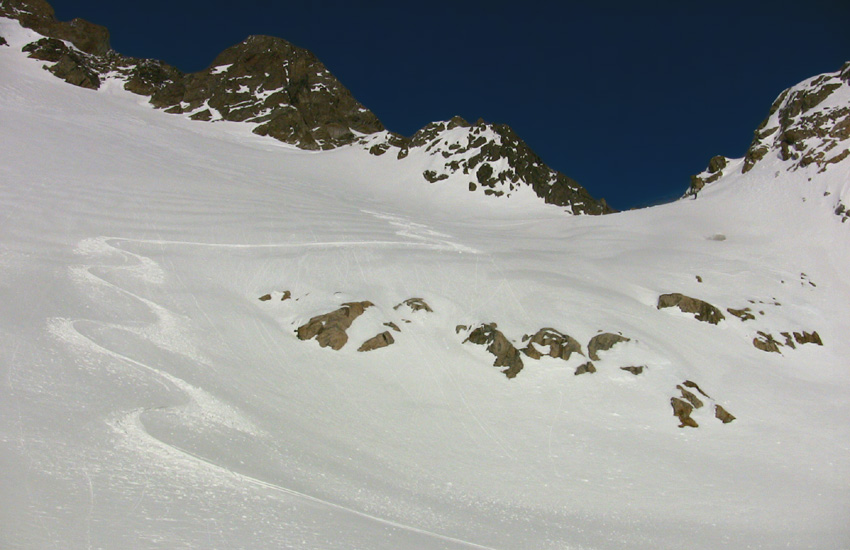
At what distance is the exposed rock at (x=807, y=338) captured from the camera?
75.3 ft

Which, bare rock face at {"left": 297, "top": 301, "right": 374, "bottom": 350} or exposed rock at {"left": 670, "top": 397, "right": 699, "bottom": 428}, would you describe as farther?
bare rock face at {"left": 297, "top": 301, "right": 374, "bottom": 350}

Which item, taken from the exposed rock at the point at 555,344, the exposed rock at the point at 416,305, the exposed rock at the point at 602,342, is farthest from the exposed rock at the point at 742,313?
the exposed rock at the point at 416,305

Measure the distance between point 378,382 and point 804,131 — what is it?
44.1 meters

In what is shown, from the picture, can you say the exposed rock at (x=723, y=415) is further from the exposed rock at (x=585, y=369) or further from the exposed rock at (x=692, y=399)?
the exposed rock at (x=585, y=369)

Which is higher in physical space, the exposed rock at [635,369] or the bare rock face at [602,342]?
the bare rock face at [602,342]

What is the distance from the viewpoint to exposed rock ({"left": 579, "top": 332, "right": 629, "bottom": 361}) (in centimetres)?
1905

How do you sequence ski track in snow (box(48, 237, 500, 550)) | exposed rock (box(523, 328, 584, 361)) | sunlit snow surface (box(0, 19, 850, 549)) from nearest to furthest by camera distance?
sunlit snow surface (box(0, 19, 850, 549)), ski track in snow (box(48, 237, 500, 550)), exposed rock (box(523, 328, 584, 361))

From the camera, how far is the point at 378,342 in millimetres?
18266

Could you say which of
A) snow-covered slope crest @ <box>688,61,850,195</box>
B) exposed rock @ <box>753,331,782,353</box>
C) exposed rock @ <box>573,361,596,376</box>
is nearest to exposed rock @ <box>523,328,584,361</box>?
exposed rock @ <box>573,361,596,376</box>

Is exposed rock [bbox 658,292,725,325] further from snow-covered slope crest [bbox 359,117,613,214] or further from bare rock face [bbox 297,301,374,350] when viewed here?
snow-covered slope crest [bbox 359,117,613,214]

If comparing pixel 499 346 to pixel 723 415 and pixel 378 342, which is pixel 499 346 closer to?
pixel 378 342

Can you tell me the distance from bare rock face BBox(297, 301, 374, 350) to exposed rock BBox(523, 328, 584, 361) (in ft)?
21.4

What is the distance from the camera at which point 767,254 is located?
3225 centimetres

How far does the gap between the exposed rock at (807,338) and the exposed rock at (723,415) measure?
931cm
